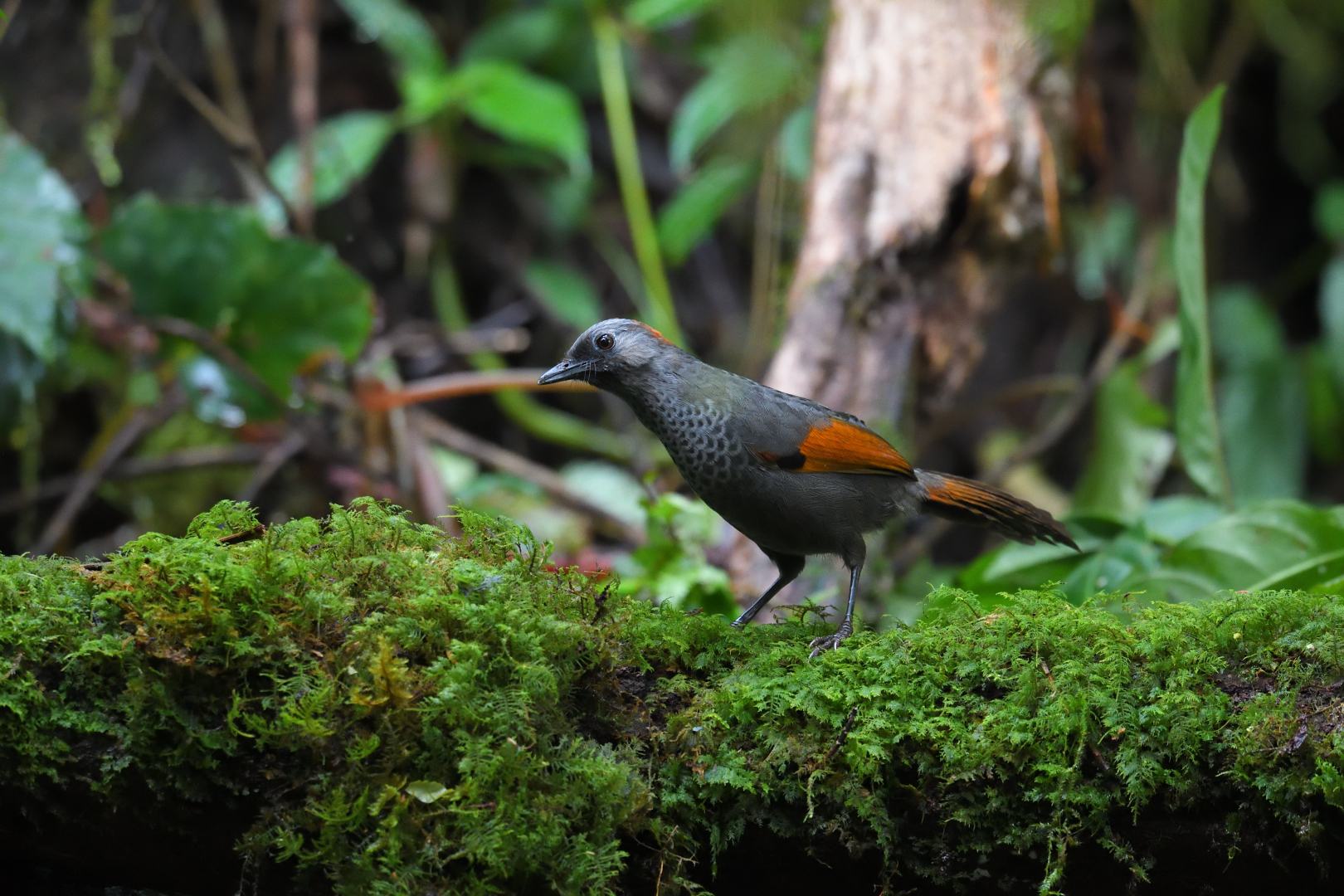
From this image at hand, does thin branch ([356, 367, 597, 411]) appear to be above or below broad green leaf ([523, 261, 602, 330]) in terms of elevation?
below

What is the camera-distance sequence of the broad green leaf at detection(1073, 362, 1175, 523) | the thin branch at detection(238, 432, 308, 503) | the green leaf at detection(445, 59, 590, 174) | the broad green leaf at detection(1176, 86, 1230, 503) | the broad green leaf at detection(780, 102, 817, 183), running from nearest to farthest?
the broad green leaf at detection(1176, 86, 1230, 503) → the broad green leaf at detection(1073, 362, 1175, 523) → the broad green leaf at detection(780, 102, 817, 183) → the thin branch at detection(238, 432, 308, 503) → the green leaf at detection(445, 59, 590, 174)

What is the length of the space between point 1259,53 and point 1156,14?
1962 mm

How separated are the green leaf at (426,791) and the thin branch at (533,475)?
14.1 feet

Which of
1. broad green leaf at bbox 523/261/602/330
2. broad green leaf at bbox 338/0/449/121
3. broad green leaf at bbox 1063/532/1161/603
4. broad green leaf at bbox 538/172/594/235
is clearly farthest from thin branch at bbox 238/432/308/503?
broad green leaf at bbox 1063/532/1161/603

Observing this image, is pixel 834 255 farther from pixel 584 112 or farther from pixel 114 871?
pixel 584 112

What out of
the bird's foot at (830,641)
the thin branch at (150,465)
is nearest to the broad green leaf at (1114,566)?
the bird's foot at (830,641)

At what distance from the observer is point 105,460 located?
6.36 m

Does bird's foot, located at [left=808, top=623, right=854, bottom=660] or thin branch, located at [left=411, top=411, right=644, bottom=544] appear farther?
thin branch, located at [left=411, top=411, right=644, bottom=544]

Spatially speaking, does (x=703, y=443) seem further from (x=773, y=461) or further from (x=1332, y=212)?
(x=1332, y=212)

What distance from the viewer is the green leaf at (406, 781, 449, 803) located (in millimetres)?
1960

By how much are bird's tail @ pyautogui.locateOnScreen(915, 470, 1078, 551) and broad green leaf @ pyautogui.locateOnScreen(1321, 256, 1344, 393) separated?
5.40 metres

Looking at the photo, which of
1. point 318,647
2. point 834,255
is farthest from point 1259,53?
point 318,647

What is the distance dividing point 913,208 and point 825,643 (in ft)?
9.03

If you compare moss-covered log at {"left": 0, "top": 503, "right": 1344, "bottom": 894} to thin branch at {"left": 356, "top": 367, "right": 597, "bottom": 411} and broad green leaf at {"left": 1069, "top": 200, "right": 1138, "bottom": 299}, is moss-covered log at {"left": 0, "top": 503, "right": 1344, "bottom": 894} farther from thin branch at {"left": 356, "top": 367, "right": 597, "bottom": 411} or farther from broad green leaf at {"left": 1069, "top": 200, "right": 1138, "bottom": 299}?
broad green leaf at {"left": 1069, "top": 200, "right": 1138, "bottom": 299}
